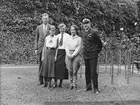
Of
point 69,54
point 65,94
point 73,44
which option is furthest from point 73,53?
point 65,94

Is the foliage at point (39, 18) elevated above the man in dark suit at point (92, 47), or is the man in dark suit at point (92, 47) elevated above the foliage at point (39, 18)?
the foliage at point (39, 18)

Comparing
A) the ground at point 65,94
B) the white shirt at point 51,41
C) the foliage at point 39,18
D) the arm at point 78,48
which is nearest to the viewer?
the ground at point 65,94

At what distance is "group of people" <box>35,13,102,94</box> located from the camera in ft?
25.1

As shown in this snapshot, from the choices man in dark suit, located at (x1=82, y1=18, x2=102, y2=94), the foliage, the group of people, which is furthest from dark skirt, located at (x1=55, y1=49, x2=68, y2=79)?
the foliage

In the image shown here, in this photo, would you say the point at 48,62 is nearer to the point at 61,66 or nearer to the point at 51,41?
the point at 61,66

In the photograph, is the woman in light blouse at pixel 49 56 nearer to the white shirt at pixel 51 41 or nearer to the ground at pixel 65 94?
the white shirt at pixel 51 41

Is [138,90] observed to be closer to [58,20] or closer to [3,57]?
[3,57]

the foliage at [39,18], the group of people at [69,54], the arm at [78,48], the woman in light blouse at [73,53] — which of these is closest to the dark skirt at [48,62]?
the group of people at [69,54]

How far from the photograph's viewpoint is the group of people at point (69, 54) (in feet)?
25.1

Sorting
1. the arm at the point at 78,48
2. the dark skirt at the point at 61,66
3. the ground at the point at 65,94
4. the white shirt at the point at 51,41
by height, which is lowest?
the ground at the point at 65,94

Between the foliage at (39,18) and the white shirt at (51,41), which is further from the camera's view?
the foliage at (39,18)

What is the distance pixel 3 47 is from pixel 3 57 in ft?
2.34

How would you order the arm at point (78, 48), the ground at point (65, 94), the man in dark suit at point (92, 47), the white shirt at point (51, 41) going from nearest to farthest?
the ground at point (65, 94), the man in dark suit at point (92, 47), the arm at point (78, 48), the white shirt at point (51, 41)

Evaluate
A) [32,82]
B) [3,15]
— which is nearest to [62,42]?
[32,82]
